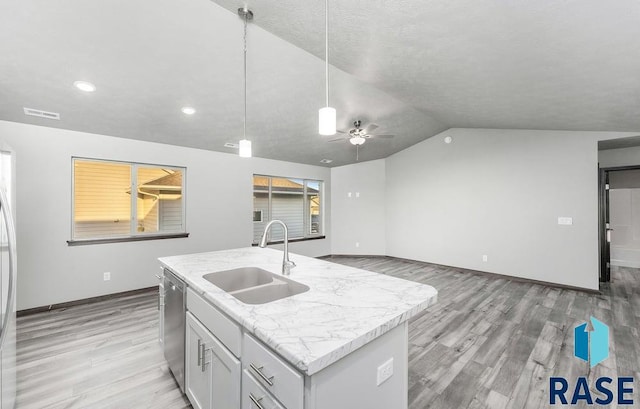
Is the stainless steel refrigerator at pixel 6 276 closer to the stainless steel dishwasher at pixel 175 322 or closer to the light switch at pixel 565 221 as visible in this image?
the stainless steel dishwasher at pixel 175 322

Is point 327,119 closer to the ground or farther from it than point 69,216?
farther from it

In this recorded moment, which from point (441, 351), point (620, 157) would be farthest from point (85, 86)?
point (620, 157)

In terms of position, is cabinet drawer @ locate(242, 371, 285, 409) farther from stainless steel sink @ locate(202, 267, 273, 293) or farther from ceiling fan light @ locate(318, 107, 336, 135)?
ceiling fan light @ locate(318, 107, 336, 135)

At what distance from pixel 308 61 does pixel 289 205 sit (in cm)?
393

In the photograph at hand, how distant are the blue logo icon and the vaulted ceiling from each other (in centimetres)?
252

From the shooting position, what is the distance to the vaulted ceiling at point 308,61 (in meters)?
1.84

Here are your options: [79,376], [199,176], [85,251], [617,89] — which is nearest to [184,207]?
[199,176]

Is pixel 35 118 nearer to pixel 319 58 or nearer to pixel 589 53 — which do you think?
pixel 319 58

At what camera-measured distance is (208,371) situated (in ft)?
4.76

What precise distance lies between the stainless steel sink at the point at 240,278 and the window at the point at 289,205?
3468mm

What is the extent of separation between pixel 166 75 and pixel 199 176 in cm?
216

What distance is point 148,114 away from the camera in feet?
10.8

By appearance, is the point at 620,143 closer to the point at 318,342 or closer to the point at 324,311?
the point at 324,311

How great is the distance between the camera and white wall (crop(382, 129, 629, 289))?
13.4 ft
